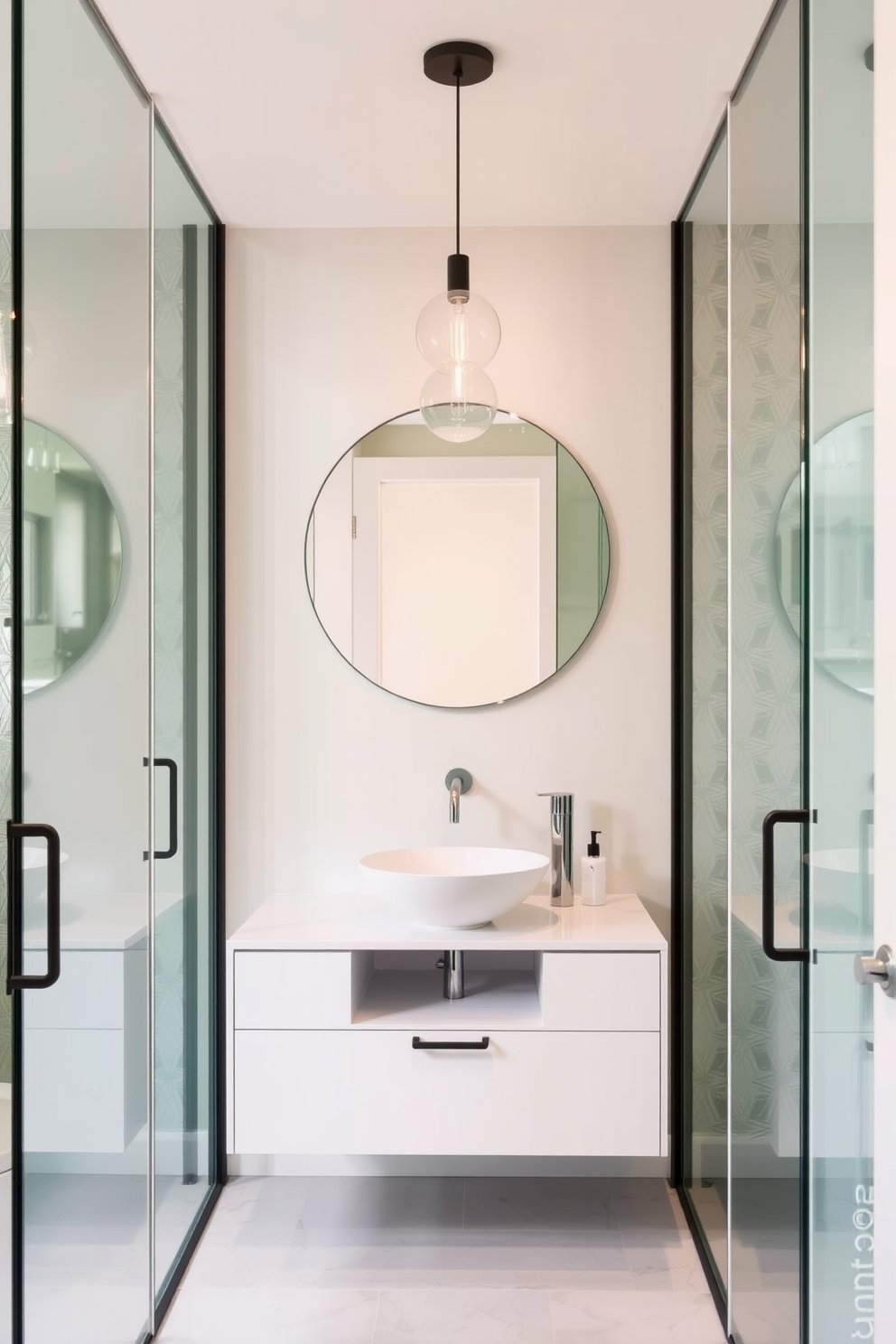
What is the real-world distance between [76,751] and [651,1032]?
1354 mm

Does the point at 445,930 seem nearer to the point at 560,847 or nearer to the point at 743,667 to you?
the point at 560,847

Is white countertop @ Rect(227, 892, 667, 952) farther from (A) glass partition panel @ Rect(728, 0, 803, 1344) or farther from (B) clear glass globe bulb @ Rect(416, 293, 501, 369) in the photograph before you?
(B) clear glass globe bulb @ Rect(416, 293, 501, 369)

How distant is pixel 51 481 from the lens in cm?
154

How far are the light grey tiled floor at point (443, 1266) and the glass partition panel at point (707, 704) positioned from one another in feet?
0.54

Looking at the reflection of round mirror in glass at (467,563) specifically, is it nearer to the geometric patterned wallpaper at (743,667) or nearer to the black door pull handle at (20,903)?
the geometric patterned wallpaper at (743,667)

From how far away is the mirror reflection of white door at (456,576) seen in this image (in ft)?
8.87

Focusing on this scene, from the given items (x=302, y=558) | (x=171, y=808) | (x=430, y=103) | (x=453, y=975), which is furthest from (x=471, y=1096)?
(x=430, y=103)

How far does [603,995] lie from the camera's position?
2246 mm

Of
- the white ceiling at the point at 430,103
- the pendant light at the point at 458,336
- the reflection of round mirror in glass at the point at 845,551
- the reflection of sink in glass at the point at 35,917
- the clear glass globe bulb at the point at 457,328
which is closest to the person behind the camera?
the reflection of round mirror in glass at the point at 845,551

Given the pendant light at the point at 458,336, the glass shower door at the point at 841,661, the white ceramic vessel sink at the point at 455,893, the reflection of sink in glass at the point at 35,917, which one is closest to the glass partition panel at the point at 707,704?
the white ceramic vessel sink at the point at 455,893

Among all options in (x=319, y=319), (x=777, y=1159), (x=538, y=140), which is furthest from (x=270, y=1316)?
(x=538, y=140)

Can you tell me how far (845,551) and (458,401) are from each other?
1032 millimetres
